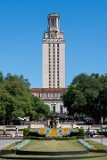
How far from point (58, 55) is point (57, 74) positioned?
296 inches

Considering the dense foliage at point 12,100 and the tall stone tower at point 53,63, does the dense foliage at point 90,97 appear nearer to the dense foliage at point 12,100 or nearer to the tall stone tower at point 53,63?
the dense foliage at point 12,100

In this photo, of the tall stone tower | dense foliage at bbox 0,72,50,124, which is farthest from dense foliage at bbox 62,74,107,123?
the tall stone tower

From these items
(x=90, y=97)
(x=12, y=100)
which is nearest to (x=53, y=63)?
(x=90, y=97)

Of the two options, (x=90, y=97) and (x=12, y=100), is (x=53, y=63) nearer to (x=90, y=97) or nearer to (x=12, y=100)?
(x=90, y=97)

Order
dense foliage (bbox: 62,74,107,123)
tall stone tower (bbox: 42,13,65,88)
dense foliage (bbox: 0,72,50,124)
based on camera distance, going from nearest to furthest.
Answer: dense foliage (bbox: 0,72,50,124)
dense foliage (bbox: 62,74,107,123)
tall stone tower (bbox: 42,13,65,88)

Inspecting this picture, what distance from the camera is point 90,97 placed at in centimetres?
10194

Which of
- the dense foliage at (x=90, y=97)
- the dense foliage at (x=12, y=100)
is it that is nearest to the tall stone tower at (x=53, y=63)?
the dense foliage at (x=90, y=97)

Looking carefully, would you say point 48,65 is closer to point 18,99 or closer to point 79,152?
point 18,99

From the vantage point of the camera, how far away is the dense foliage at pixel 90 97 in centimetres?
10175

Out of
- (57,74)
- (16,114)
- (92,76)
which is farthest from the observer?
(57,74)

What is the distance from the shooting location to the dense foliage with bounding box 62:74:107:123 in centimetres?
10175

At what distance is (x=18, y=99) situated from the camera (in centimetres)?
9156

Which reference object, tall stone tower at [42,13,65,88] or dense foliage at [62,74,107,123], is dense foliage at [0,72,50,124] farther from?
tall stone tower at [42,13,65,88]

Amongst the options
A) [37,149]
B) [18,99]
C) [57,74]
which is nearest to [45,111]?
[57,74]
